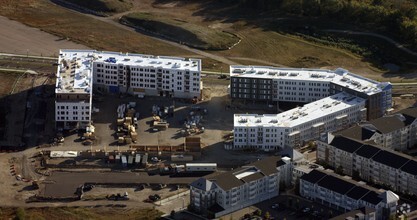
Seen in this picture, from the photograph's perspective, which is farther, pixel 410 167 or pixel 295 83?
pixel 295 83

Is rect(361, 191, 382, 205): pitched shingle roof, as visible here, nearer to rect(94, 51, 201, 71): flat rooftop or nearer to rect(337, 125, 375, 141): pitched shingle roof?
rect(337, 125, 375, 141): pitched shingle roof

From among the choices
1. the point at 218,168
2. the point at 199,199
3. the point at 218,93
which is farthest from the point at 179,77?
the point at 199,199

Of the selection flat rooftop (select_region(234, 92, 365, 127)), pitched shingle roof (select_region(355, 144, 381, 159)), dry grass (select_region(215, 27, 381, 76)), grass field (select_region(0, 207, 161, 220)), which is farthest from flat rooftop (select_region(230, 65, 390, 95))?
grass field (select_region(0, 207, 161, 220))

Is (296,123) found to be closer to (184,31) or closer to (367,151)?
(367,151)

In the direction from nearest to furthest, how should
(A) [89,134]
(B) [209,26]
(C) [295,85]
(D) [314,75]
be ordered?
(A) [89,134]
(C) [295,85]
(D) [314,75]
(B) [209,26]

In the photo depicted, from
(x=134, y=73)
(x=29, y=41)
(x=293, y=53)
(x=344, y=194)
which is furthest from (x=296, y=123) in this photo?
(x=29, y=41)

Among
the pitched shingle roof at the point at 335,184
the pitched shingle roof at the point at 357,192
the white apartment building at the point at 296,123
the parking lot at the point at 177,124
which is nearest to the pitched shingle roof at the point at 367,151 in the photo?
the pitched shingle roof at the point at 335,184

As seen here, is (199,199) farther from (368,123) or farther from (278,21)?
(278,21)
